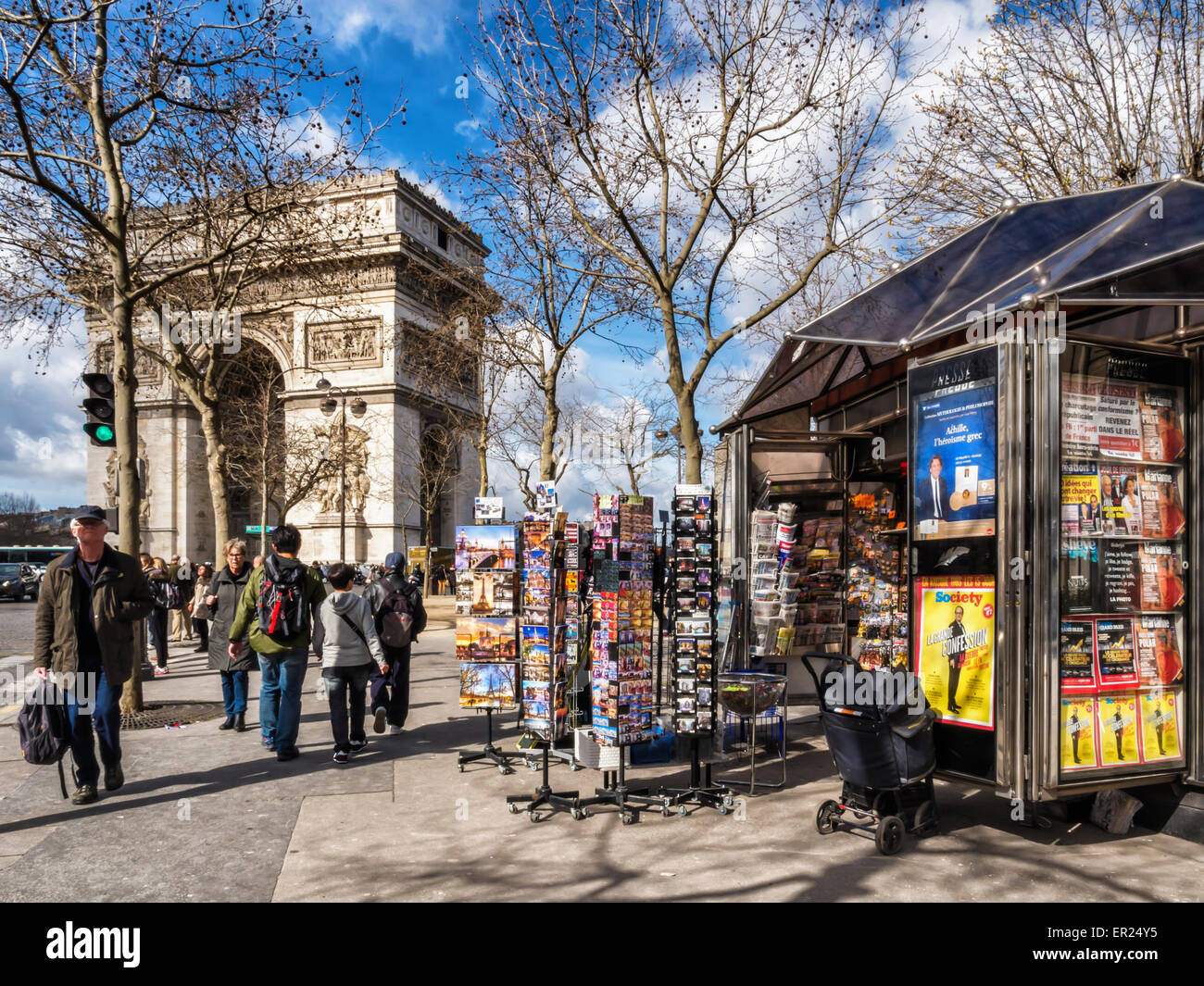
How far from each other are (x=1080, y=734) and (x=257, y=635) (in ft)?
21.0

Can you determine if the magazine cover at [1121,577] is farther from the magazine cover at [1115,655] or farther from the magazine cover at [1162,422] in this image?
the magazine cover at [1162,422]

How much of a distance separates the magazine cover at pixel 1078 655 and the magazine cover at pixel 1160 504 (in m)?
0.80

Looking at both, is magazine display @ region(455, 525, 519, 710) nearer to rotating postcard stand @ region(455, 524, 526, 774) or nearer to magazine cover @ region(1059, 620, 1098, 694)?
rotating postcard stand @ region(455, 524, 526, 774)

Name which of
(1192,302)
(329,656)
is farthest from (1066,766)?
(329,656)

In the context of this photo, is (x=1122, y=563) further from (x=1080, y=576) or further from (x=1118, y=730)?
(x=1118, y=730)

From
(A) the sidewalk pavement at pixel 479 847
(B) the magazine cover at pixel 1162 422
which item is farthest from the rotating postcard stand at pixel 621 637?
(B) the magazine cover at pixel 1162 422

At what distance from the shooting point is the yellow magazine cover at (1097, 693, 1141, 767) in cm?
550

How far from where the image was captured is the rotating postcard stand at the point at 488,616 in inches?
292

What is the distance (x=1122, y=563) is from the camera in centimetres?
562

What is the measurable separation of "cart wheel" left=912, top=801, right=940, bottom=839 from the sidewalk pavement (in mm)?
77

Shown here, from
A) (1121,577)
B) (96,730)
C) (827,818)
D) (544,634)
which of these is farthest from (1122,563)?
(96,730)

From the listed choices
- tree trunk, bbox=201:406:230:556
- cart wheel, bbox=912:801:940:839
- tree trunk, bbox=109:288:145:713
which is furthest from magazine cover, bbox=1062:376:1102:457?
tree trunk, bbox=201:406:230:556
